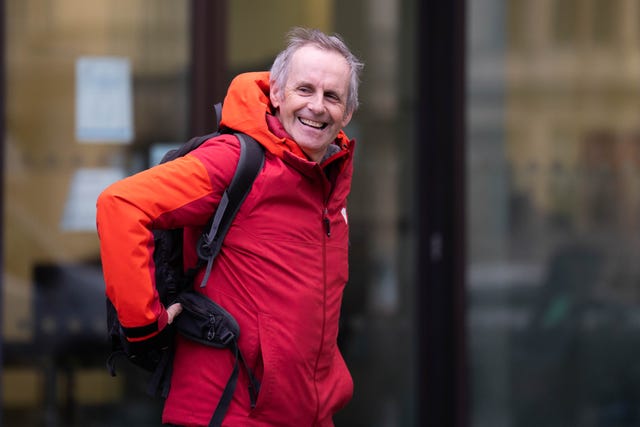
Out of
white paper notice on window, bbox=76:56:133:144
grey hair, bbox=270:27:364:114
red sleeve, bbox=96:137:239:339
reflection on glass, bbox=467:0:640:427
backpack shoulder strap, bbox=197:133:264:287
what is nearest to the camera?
red sleeve, bbox=96:137:239:339

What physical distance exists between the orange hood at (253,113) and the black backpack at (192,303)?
0.10 ft

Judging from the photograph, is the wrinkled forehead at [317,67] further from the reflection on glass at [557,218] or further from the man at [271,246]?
the reflection on glass at [557,218]

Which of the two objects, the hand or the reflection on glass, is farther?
the reflection on glass

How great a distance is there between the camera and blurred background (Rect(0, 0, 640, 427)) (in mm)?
5844

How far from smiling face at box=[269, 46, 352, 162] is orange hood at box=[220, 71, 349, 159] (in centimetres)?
5

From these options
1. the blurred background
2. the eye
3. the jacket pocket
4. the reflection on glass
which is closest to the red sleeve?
the jacket pocket

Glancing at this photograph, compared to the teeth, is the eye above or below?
above

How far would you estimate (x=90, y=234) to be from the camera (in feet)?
19.0

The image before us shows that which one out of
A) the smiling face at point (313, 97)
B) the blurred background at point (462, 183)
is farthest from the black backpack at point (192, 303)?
the blurred background at point (462, 183)

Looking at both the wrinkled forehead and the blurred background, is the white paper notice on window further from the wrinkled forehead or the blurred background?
the wrinkled forehead

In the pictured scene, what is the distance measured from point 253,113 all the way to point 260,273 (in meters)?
0.44

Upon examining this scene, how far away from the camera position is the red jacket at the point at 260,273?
2920 millimetres

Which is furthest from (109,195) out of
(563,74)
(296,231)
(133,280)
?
(563,74)

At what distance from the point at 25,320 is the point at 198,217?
9.96 feet
